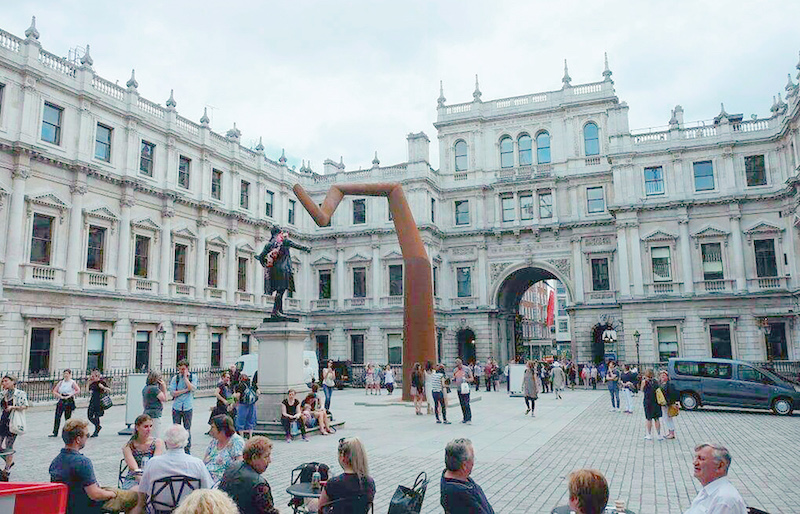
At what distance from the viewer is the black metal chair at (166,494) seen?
5.41 meters

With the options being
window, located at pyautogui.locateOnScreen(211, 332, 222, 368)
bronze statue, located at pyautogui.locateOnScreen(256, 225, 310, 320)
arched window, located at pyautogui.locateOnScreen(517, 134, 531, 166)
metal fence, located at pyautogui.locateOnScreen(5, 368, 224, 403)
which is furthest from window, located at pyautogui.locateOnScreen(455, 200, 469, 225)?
bronze statue, located at pyautogui.locateOnScreen(256, 225, 310, 320)

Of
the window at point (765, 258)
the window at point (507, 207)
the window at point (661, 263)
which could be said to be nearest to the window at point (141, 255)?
the window at point (507, 207)

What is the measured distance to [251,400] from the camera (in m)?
13.7

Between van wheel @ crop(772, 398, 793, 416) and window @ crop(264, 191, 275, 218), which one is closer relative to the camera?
van wheel @ crop(772, 398, 793, 416)

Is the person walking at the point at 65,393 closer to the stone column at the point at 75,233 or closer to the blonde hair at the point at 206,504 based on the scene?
the stone column at the point at 75,233

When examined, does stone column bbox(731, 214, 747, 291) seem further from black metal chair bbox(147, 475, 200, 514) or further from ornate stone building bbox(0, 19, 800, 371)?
black metal chair bbox(147, 475, 200, 514)

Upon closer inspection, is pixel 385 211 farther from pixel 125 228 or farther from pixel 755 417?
pixel 755 417

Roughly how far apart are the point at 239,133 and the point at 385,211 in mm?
11795

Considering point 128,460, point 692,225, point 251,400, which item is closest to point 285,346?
point 251,400

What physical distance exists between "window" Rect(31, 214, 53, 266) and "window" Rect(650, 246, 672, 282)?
3398 cm

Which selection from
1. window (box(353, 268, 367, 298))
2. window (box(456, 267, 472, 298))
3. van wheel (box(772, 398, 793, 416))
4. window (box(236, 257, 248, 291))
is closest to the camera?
van wheel (box(772, 398, 793, 416))

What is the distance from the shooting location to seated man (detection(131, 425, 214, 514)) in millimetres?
5492

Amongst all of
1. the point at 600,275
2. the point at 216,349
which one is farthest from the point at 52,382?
the point at 600,275

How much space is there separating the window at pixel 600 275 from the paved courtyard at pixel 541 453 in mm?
18848
